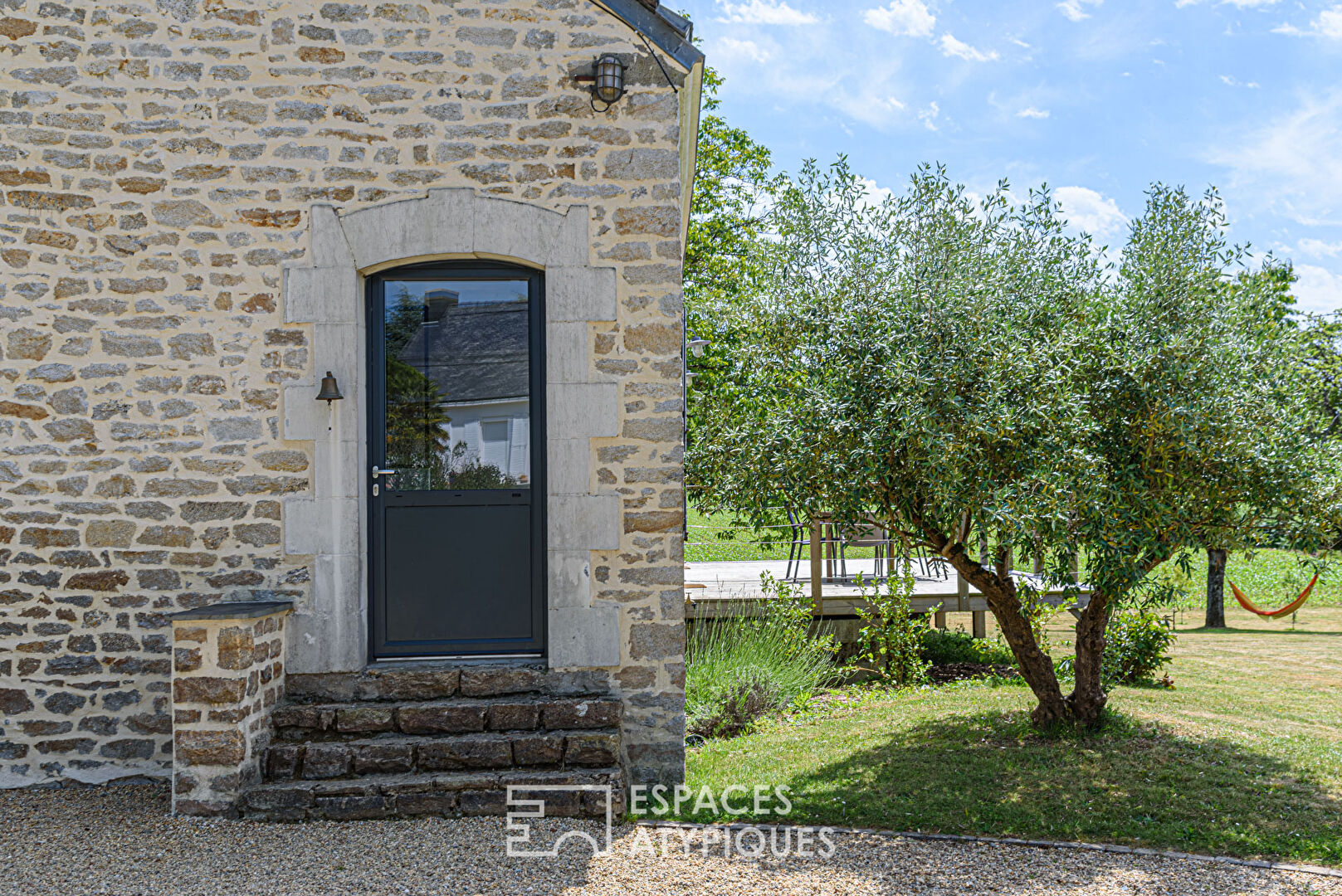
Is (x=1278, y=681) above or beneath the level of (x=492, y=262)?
beneath

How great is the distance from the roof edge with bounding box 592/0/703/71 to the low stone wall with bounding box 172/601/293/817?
3.57 metres

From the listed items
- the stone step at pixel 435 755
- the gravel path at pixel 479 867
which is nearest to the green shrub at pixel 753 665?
the stone step at pixel 435 755

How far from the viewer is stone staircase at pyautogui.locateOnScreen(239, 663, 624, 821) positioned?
4445 millimetres

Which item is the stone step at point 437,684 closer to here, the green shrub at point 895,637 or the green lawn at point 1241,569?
the green shrub at point 895,637

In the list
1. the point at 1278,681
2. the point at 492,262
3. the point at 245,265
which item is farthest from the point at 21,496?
the point at 1278,681

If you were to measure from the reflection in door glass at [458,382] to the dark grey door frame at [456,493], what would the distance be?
0.14 feet

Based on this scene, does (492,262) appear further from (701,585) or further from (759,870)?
(701,585)

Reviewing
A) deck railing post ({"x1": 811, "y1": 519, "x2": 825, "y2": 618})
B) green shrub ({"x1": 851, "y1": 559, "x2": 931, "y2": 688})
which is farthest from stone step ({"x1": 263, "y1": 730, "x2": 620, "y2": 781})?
deck railing post ({"x1": 811, "y1": 519, "x2": 825, "y2": 618})

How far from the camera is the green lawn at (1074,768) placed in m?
4.46

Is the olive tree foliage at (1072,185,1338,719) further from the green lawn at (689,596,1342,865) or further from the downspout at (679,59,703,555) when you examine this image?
the downspout at (679,59,703,555)

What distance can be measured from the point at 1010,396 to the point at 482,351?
9.21ft

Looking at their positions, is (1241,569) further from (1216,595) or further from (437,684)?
(437,684)

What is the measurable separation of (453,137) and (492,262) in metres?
0.68

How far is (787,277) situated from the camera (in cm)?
573
